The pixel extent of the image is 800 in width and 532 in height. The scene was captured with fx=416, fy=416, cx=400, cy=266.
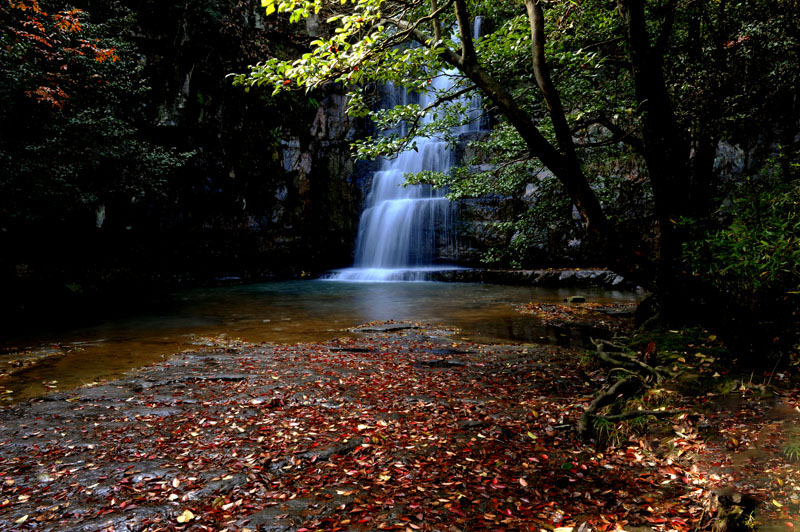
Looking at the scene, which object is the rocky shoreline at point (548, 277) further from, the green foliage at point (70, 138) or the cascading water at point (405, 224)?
the green foliage at point (70, 138)

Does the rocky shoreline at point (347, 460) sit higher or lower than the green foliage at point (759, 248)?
lower

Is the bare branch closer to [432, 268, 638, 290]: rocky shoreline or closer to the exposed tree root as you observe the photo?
the exposed tree root

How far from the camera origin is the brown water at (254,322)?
6.72m

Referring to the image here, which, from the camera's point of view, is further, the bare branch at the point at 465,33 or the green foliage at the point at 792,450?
the bare branch at the point at 465,33

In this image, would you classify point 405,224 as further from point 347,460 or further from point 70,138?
point 347,460

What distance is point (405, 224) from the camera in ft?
79.0

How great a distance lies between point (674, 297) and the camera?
5.79 metres

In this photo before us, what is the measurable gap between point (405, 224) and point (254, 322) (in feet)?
46.7

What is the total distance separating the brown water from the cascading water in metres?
4.85

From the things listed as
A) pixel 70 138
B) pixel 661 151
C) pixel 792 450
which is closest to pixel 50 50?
pixel 70 138

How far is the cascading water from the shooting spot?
908 inches

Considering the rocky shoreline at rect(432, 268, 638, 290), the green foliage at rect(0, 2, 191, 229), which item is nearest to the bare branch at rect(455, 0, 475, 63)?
the green foliage at rect(0, 2, 191, 229)

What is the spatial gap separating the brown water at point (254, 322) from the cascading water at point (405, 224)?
15.9ft

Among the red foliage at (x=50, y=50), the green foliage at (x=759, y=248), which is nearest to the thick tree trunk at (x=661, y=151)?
the green foliage at (x=759, y=248)
